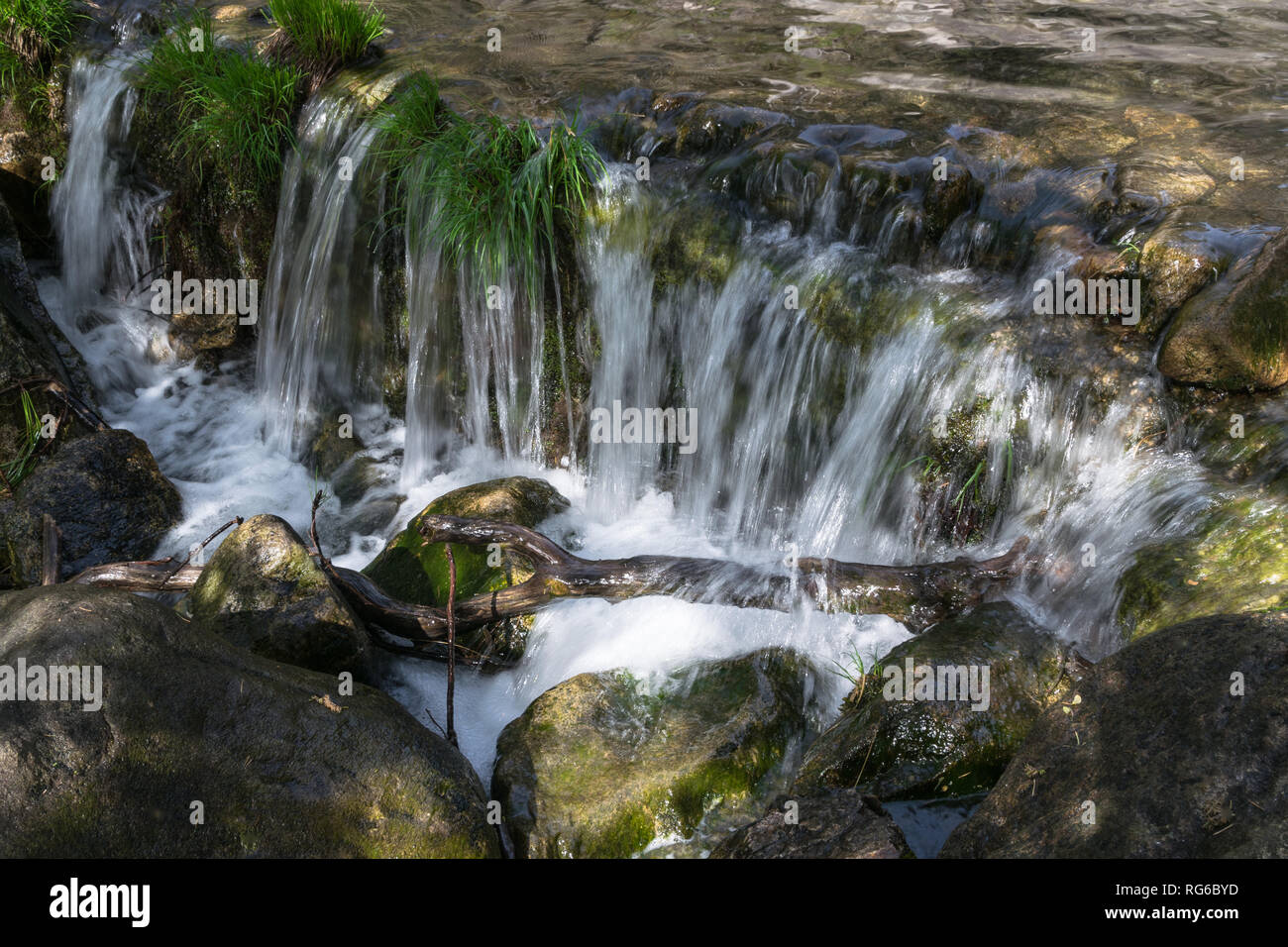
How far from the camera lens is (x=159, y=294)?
7.59 m

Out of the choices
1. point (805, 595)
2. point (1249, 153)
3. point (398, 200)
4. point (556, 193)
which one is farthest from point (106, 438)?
point (1249, 153)

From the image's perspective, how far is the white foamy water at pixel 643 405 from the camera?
14.6 ft

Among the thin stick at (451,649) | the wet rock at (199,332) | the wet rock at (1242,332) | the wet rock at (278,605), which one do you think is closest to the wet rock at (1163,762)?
the wet rock at (1242,332)

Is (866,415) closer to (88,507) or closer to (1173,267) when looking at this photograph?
(1173,267)

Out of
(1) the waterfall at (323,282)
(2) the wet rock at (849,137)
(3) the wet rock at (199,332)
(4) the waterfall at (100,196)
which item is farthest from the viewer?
(4) the waterfall at (100,196)

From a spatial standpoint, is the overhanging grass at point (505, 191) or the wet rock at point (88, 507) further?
the overhanging grass at point (505, 191)

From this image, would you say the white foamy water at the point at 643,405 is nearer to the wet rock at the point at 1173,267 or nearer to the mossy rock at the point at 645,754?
the mossy rock at the point at 645,754

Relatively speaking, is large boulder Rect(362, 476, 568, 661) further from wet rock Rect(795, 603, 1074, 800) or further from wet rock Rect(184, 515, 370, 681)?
wet rock Rect(795, 603, 1074, 800)

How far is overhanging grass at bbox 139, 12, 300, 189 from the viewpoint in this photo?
6.74 m

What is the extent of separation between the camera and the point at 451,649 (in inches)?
166

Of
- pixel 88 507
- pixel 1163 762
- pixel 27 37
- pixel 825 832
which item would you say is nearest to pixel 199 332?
pixel 88 507

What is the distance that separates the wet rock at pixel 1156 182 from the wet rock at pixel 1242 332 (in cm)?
79

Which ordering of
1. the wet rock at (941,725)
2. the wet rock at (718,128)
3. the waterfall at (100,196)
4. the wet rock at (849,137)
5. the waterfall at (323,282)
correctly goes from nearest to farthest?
1. the wet rock at (941,725)
2. the wet rock at (849,137)
3. the wet rock at (718,128)
4. the waterfall at (323,282)
5. the waterfall at (100,196)

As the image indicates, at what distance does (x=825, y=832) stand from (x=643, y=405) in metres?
3.36
